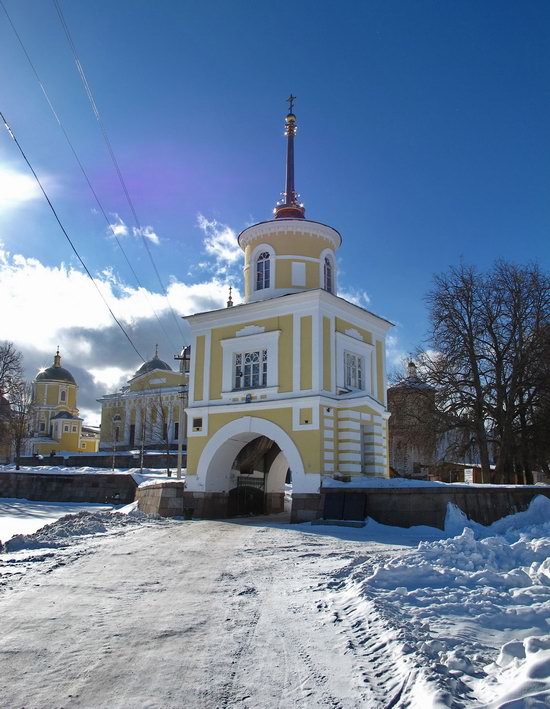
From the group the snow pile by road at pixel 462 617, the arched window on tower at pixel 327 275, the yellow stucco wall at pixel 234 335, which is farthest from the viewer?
the arched window on tower at pixel 327 275

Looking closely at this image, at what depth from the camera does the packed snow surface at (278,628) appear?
4.13 metres

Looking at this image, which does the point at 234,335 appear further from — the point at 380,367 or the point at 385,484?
the point at 385,484

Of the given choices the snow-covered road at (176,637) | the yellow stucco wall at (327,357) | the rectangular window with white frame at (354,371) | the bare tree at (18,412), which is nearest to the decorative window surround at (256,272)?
the yellow stucco wall at (327,357)

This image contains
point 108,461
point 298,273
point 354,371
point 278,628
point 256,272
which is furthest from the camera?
point 108,461

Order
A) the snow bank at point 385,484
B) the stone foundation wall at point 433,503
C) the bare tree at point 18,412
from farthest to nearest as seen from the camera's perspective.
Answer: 1. the bare tree at point 18,412
2. the snow bank at point 385,484
3. the stone foundation wall at point 433,503

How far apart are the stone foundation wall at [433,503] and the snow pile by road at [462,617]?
5.47m

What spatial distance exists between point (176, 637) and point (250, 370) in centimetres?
1607

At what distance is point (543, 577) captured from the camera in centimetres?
707

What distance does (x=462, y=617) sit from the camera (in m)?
5.71

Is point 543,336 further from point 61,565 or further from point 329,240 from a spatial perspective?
point 61,565

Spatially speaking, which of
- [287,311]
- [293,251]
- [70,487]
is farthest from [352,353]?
[70,487]

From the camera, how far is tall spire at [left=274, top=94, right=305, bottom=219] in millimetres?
24109

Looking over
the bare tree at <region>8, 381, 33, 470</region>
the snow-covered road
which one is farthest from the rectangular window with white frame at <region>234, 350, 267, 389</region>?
the bare tree at <region>8, 381, 33, 470</region>

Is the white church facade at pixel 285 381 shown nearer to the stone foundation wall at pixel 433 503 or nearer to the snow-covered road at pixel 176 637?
the stone foundation wall at pixel 433 503
